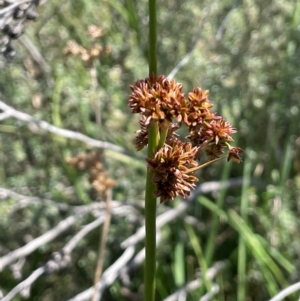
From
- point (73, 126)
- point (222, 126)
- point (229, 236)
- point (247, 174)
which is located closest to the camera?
point (222, 126)

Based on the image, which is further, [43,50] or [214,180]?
[43,50]

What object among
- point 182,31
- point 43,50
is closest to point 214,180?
point 182,31

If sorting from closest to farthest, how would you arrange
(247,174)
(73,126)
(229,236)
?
(247,174), (229,236), (73,126)

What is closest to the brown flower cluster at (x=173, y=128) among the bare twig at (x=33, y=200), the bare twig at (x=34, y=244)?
the bare twig at (x=34, y=244)

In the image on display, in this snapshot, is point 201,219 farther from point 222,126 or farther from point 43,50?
point 222,126

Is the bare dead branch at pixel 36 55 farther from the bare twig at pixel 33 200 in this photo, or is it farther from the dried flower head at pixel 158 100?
the dried flower head at pixel 158 100

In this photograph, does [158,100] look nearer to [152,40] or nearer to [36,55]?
[152,40]

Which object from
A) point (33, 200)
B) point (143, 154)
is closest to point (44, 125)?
point (33, 200)
